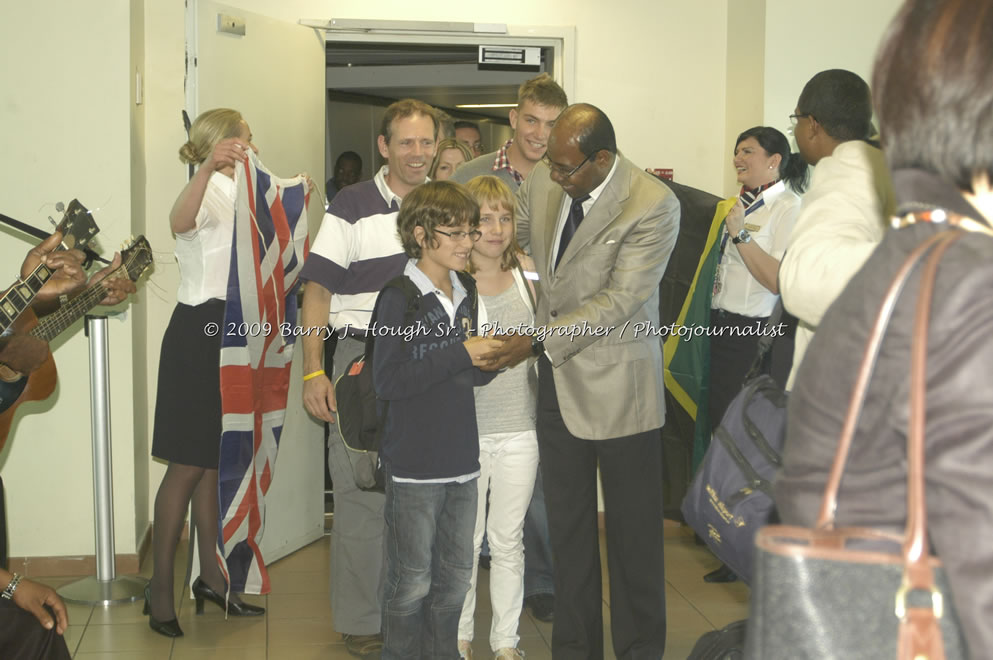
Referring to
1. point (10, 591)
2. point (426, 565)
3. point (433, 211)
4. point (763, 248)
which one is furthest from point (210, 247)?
point (763, 248)

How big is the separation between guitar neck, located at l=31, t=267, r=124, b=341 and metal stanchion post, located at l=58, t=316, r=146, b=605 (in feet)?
1.06

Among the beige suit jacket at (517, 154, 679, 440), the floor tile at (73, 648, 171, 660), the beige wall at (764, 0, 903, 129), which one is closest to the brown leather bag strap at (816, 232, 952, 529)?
the beige suit jacket at (517, 154, 679, 440)

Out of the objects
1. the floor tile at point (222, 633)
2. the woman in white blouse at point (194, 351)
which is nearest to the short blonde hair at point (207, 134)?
the woman in white blouse at point (194, 351)

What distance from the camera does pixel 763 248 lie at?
3.89m

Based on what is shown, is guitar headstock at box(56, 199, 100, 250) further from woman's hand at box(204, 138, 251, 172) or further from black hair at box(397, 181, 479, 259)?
black hair at box(397, 181, 479, 259)

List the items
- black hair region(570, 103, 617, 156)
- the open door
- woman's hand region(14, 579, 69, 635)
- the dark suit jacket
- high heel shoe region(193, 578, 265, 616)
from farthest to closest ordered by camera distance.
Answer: the open door → high heel shoe region(193, 578, 265, 616) → black hair region(570, 103, 617, 156) → woman's hand region(14, 579, 69, 635) → the dark suit jacket

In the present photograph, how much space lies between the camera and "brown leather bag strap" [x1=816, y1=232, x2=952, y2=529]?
0.86 m

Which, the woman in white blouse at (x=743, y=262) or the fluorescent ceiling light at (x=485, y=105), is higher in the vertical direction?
the fluorescent ceiling light at (x=485, y=105)

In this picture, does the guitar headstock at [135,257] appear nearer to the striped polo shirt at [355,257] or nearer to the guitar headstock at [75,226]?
the guitar headstock at [75,226]

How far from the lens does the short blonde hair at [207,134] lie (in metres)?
3.48

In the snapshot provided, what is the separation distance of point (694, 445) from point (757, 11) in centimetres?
202

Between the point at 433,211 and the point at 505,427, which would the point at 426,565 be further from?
the point at 433,211

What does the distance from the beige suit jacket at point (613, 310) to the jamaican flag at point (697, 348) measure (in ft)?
3.87

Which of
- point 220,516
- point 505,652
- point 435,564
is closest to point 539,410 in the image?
point 435,564
